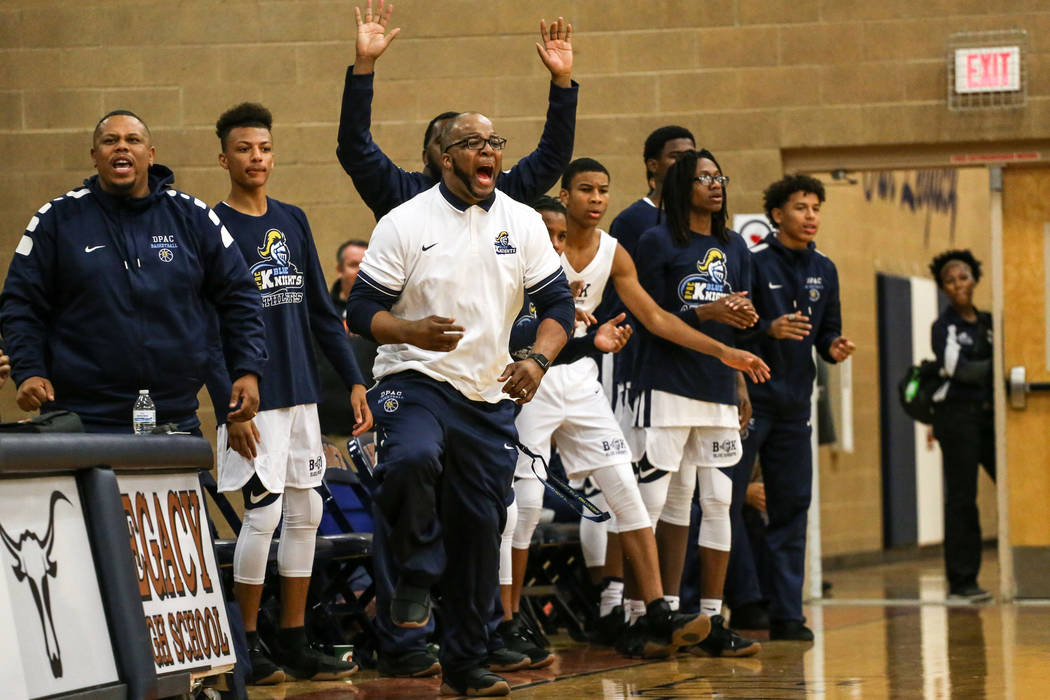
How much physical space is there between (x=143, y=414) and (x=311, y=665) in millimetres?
1407

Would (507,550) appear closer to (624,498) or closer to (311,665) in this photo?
(624,498)

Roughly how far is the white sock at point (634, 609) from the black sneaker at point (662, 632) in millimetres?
112

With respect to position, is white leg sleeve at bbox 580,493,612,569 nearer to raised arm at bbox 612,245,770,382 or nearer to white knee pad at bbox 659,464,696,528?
white knee pad at bbox 659,464,696,528

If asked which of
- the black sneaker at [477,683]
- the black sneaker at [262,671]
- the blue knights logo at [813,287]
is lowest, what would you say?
the black sneaker at [262,671]

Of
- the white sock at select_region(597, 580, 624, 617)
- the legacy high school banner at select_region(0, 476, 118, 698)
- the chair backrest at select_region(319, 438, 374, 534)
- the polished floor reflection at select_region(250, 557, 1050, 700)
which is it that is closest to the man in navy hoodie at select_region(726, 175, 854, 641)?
the polished floor reflection at select_region(250, 557, 1050, 700)

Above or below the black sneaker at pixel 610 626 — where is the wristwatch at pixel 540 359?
above

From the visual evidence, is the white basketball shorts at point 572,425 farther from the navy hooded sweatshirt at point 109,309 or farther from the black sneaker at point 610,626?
the navy hooded sweatshirt at point 109,309

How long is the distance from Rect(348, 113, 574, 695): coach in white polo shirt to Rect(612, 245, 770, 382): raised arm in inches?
51.0

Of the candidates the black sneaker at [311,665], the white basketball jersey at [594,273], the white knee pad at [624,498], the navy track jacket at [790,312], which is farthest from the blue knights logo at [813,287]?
the black sneaker at [311,665]

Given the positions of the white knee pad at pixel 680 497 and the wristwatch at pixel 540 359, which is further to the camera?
the white knee pad at pixel 680 497

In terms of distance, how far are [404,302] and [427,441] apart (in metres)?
0.49

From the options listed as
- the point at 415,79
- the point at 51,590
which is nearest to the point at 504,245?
the point at 51,590

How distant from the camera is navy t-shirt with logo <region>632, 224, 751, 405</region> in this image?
249 inches

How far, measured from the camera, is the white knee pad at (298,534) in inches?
219
